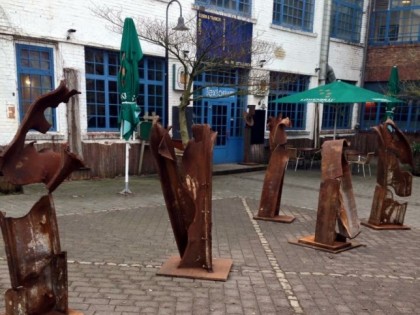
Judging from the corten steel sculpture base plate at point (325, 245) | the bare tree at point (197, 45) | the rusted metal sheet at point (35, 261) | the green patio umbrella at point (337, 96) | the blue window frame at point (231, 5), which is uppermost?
the blue window frame at point (231, 5)

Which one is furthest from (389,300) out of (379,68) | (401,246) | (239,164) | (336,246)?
(379,68)

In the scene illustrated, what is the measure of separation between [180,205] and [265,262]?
1.32 metres

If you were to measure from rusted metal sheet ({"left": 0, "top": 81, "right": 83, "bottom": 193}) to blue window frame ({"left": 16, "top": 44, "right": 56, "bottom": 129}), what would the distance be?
6.43 meters

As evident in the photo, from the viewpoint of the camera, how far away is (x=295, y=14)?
47.1 feet

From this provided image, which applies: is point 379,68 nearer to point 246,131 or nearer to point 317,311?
point 246,131

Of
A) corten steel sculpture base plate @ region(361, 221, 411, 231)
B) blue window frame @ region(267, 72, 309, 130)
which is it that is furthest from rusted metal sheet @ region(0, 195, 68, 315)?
blue window frame @ region(267, 72, 309, 130)

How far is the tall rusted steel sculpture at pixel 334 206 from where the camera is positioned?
4961 millimetres

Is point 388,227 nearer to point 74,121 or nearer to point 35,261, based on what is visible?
point 35,261

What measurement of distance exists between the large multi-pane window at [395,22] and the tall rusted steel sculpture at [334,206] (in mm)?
13803

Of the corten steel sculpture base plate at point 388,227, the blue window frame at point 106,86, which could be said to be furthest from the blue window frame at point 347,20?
the corten steel sculpture base plate at point 388,227

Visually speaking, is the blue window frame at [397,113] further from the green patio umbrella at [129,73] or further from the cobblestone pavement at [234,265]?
the green patio umbrella at [129,73]

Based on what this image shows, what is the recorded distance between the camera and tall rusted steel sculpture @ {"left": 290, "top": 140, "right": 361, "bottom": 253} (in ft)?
16.3

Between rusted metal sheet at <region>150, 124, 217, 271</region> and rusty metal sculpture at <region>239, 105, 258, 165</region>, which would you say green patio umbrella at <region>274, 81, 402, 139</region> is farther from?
rusted metal sheet at <region>150, 124, 217, 271</region>

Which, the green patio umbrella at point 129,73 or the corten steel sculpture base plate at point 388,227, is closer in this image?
the corten steel sculpture base plate at point 388,227
